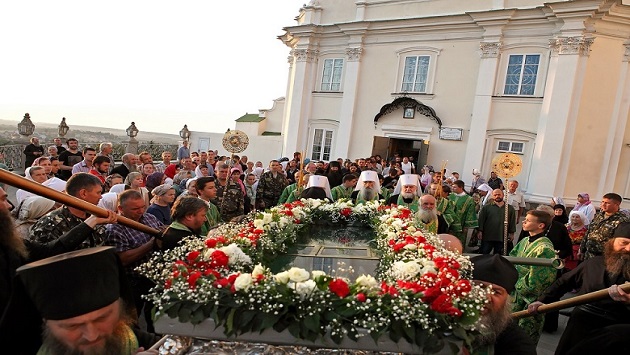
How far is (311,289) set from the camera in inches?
101

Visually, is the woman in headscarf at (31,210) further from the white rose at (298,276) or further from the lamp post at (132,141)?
the lamp post at (132,141)

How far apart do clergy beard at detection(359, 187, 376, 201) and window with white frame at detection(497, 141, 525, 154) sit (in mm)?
11261

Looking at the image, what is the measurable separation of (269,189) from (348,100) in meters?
→ 13.0

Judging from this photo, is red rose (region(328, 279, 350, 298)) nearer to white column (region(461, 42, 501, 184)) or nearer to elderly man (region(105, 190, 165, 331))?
elderly man (region(105, 190, 165, 331))

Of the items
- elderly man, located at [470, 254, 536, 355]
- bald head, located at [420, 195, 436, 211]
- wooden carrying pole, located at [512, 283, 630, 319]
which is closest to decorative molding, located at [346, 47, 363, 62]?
bald head, located at [420, 195, 436, 211]

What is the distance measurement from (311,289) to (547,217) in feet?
12.2

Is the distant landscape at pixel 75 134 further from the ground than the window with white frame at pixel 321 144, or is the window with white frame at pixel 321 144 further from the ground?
the window with white frame at pixel 321 144

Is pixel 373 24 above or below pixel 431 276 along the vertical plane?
above

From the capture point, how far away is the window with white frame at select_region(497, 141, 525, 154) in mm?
17783

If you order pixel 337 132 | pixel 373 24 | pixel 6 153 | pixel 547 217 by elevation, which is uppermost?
pixel 373 24

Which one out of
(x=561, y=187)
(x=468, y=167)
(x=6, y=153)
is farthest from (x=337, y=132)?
(x=6, y=153)

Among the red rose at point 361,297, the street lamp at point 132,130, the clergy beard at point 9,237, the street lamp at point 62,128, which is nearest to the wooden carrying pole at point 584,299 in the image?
the red rose at point 361,297

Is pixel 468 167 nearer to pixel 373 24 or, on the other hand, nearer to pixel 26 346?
pixel 373 24

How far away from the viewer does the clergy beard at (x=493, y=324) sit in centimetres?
285
